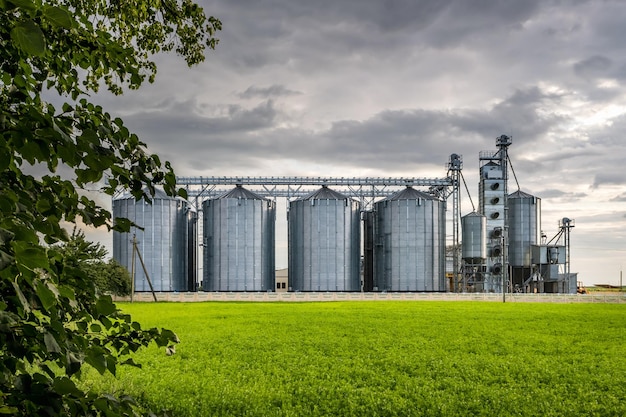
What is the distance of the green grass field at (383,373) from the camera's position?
11305 mm

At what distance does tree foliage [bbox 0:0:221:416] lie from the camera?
6.86 feet

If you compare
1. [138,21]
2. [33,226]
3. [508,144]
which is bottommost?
[33,226]

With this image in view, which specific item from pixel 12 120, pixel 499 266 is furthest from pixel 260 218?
pixel 12 120

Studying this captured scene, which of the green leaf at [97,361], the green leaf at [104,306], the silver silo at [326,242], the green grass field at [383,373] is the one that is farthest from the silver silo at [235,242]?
the green leaf at [97,361]

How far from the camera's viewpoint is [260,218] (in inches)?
→ 2504

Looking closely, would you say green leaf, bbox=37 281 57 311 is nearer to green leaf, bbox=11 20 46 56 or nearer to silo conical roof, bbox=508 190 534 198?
green leaf, bbox=11 20 46 56

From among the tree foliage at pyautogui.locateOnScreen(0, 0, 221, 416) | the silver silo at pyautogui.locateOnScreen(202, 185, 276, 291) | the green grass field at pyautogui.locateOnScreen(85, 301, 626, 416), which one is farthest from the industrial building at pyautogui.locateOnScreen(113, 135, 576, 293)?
the tree foliage at pyautogui.locateOnScreen(0, 0, 221, 416)

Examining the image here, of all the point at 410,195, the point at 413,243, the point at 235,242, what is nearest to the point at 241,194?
the point at 235,242

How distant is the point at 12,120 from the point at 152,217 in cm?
6191

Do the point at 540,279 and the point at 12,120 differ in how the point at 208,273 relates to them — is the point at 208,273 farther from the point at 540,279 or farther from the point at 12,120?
the point at 12,120

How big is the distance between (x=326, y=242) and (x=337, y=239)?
1.25m

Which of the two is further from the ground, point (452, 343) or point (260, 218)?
point (260, 218)

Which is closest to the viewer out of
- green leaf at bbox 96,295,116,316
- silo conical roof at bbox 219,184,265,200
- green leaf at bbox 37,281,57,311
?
green leaf at bbox 37,281,57,311

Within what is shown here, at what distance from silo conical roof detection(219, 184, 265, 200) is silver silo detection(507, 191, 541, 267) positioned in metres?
29.9
